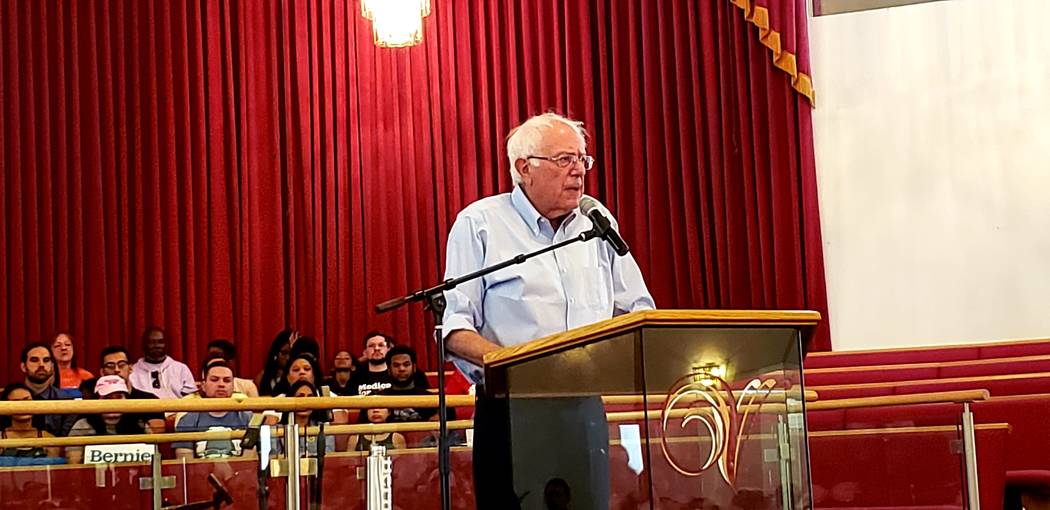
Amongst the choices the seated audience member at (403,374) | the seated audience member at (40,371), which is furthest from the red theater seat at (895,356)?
the seated audience member at (40,371)

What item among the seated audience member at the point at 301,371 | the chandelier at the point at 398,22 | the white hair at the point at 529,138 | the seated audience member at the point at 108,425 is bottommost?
the seated audience member at the point at 108,425

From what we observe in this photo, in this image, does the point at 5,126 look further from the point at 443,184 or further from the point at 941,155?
the point at 941,155

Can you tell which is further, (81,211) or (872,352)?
(81,211)

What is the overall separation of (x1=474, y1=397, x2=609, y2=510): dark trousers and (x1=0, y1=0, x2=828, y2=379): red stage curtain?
15.8 feet

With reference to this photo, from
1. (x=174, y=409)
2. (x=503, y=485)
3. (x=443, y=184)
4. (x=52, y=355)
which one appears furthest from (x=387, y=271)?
(x=503, y=485)

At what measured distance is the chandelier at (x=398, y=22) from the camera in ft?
23.1

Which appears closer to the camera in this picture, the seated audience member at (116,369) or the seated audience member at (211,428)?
the seated audience member at (211,428)

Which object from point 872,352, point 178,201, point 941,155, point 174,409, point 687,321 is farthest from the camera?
point 178,201

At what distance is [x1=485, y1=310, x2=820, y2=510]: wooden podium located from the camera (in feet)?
6.77

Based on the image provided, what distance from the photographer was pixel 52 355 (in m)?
6.44

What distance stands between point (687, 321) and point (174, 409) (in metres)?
1.57

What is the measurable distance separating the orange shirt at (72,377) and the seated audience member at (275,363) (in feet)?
2.53

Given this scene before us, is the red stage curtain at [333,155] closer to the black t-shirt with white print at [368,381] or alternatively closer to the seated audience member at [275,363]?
the seated audience member at [275,363]

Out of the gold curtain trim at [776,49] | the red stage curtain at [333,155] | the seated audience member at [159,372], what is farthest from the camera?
the red stage curtain at [333,155]
